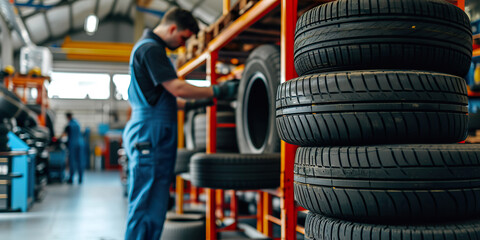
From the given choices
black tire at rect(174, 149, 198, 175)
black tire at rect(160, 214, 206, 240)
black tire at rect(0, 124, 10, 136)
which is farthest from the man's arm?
black tire at rect(0, 124, 10, 136)

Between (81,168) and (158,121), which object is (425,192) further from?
(81,168)

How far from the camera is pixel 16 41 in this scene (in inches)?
618

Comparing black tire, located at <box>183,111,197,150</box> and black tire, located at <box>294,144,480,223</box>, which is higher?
black tire, located at <box>183,111,197,150</box>

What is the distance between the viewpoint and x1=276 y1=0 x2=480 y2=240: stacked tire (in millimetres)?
1444

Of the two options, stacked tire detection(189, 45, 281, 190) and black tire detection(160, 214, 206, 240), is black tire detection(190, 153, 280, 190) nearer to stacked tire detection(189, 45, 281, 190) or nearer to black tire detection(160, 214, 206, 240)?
stacked tire detection(189, 45, 281, 190)

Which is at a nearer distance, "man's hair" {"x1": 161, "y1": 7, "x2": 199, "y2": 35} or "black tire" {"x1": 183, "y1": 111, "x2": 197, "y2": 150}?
"man's hair" {"x1": 161, "y1": 7, "x2": 199, "y2": 35}

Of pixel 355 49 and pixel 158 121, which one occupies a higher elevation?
pixel 355 49

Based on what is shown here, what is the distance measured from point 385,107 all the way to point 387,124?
0.07 meters

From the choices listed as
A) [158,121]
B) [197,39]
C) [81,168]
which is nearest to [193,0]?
[81,168]

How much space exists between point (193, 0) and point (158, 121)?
1278 centimetres

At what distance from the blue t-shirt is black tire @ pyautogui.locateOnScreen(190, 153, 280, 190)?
67cm

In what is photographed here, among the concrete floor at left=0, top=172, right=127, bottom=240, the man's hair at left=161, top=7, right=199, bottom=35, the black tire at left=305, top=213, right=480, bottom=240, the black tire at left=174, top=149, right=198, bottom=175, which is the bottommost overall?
the concrete floor at left=0, top=172, right=127, bottom=240

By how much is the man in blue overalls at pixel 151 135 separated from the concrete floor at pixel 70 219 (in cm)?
147

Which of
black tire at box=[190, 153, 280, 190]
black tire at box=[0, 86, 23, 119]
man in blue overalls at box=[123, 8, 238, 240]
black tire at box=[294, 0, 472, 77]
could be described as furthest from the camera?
black tire at box=[0, 86, 23, 119]
